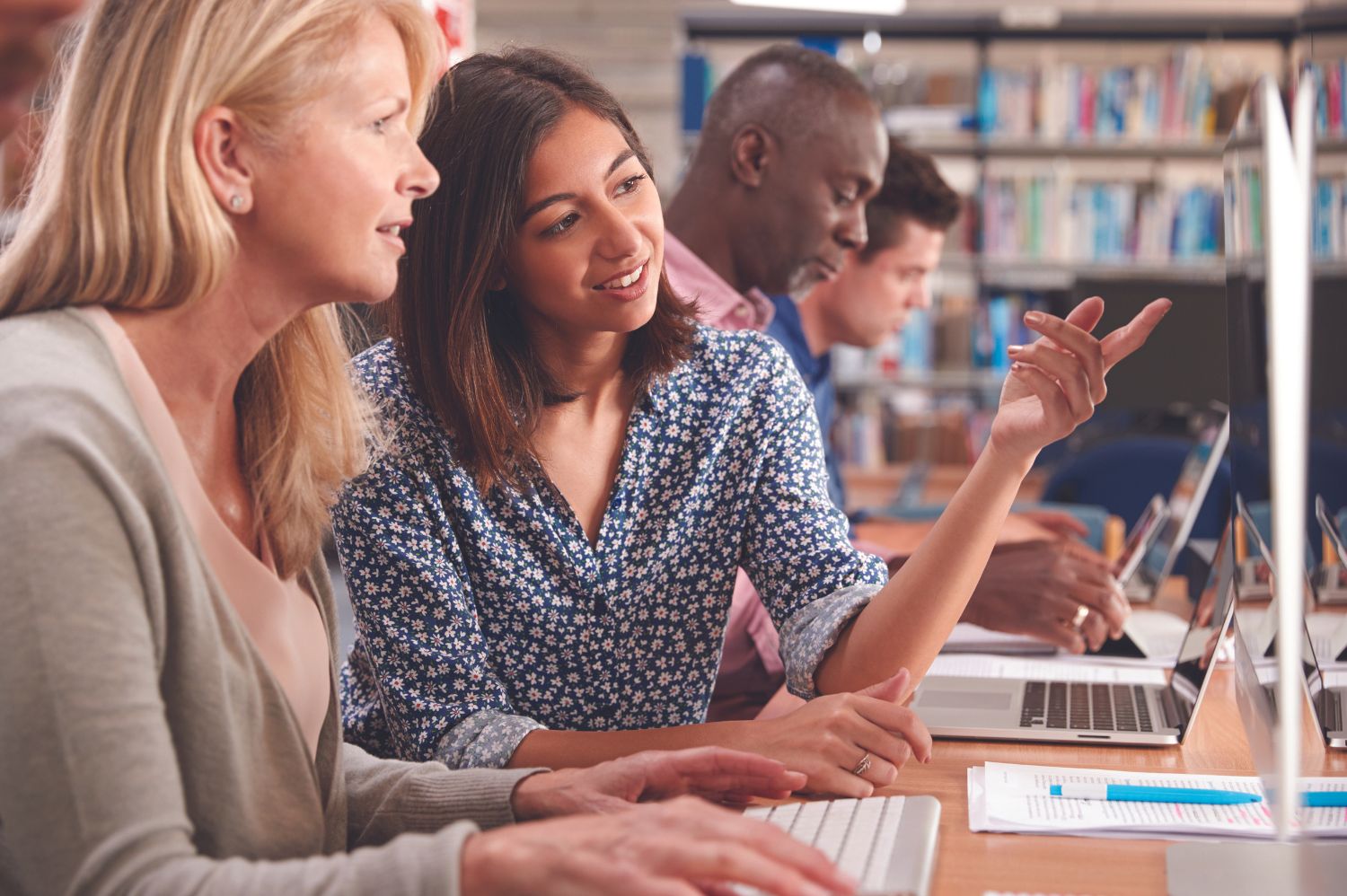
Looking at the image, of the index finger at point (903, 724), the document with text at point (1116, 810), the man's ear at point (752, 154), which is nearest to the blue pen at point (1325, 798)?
the document with text at point (1116, 810)

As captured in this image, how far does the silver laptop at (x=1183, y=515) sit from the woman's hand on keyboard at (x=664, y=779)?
0.94 meters

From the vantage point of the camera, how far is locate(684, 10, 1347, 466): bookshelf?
5.32 meters

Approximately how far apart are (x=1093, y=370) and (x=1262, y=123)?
43 cm

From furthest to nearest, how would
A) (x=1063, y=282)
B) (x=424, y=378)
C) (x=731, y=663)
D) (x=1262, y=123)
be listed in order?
(x=1063, y=282), (x=731, y=663), (x=424, y=378), (x=1262, y=123)

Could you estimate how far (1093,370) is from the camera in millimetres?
1177

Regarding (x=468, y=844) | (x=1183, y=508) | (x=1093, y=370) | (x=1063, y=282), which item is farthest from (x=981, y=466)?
(x=1063, y=282)

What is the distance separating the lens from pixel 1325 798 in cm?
105

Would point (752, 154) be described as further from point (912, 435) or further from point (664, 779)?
point (912, 435)

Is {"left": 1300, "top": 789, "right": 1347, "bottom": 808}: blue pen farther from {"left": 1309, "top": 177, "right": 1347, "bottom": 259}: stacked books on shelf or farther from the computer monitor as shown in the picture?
{"left": 1309, "top": 177, "right": 1347, "bottom": 259}: stacked books on shelf

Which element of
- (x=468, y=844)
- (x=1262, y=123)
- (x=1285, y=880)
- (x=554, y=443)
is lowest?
(x=1285, y=880)

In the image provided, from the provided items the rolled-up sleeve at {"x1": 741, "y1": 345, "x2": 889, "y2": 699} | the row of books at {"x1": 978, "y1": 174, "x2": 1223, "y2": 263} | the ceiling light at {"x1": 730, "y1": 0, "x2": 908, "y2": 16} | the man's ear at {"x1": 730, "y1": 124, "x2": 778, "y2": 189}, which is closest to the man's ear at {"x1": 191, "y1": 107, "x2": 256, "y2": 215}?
the rolled-up sleeve at {"x1": 741, "y1": 345, "x2": 889, "y2": 699}

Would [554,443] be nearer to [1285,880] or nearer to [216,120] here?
[216,120]

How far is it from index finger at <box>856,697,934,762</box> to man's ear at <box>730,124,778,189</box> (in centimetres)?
141

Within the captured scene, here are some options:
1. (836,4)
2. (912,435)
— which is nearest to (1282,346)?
(836,4)
